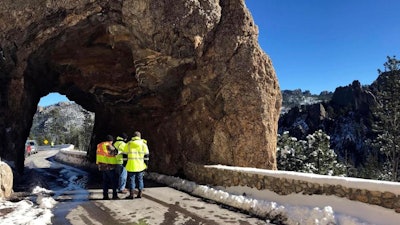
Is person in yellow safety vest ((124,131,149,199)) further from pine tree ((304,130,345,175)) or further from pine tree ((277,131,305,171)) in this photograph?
pine tree ((304,130,345,175))

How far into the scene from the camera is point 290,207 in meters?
8.53

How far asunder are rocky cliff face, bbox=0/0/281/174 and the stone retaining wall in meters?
2.56

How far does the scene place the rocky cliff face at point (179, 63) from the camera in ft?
48.8

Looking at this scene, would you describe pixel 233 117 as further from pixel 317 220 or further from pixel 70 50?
pixel 70 50

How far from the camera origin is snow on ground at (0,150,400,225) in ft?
23.0

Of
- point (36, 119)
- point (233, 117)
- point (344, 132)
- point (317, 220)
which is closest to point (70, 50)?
point (233, 117)

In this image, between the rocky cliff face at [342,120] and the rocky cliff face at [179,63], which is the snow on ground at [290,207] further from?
the rocky cliff face at [342,120]

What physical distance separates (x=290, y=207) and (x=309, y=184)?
28.2 inches

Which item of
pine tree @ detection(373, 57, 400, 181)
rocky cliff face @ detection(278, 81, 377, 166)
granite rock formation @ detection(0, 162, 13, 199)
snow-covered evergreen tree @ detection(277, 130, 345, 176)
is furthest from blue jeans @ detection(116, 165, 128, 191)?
rocky cliff face @ detection(278, 81, 377, 166)

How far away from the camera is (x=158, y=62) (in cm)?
1661

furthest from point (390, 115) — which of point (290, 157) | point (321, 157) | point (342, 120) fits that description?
point (342, 120)

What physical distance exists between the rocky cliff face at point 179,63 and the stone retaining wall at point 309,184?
2.56m

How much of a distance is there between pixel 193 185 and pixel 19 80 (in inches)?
391

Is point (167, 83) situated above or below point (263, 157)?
above
